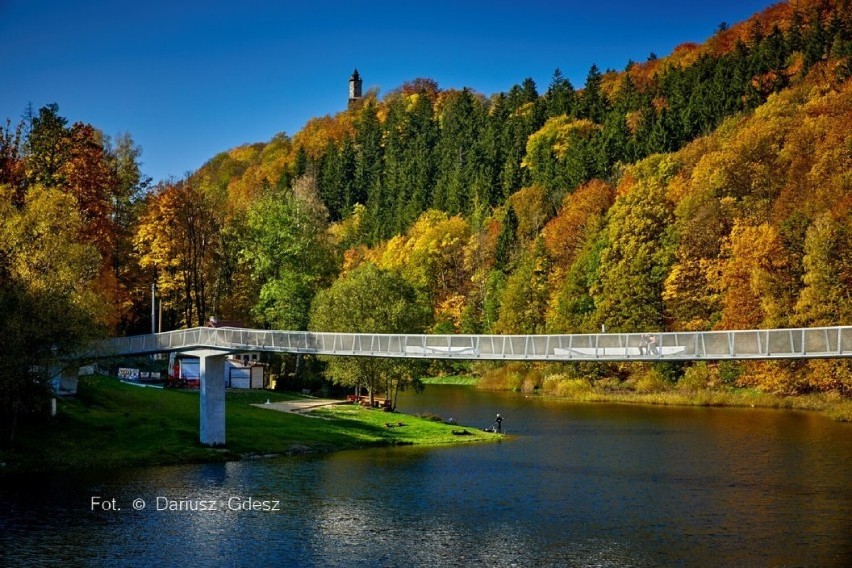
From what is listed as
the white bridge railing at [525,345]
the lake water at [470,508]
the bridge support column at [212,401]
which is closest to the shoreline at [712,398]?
the lake water at [470,508]

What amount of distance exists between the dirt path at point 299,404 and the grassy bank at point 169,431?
5.65 feet

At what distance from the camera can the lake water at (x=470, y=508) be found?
1572 inches

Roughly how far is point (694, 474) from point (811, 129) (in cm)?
6775

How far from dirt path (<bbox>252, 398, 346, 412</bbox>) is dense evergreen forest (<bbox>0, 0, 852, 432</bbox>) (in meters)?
7.86

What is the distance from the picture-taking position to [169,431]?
65.1 m

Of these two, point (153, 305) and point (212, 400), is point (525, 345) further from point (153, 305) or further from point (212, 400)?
point (153, 305)

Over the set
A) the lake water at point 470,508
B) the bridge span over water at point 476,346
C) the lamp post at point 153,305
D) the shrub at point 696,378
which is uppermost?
the lamp post at point 153,305

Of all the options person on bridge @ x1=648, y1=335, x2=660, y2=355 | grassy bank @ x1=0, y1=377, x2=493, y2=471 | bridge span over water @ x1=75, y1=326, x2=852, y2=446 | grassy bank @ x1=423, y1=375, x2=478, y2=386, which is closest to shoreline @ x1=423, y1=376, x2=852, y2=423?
grassy bank @ x1=423, y1=375, x2=478, y2=386

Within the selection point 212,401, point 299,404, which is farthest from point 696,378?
point 212,401

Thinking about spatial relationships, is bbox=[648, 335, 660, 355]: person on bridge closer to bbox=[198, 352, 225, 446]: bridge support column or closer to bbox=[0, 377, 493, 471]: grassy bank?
bbox=[0, 377, 493, 471]: grassy bank

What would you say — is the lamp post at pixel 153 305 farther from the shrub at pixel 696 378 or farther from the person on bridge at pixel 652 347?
the person on bridge at pixel 652 347

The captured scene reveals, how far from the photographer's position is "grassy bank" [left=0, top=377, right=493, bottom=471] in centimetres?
5772

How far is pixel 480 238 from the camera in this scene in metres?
156

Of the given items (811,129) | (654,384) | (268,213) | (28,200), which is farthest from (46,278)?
(811,129)
